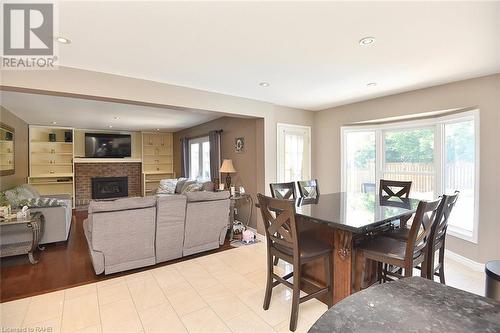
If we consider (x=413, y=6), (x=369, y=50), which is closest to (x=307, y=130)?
(x=369, y=50)

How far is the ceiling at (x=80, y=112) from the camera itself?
13.6ft

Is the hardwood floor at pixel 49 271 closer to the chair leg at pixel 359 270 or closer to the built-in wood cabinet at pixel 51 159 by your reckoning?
the chair leg at pixel 359 270

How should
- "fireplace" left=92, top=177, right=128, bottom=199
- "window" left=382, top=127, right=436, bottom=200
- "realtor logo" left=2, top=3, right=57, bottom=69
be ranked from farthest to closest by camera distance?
"fireplace" left=92, top=177, right=128, bottom=199 < "window" left=382, top=127, right=436, bottom=200 < "realtor logo" left=2, top=3, right=57, bottom=69

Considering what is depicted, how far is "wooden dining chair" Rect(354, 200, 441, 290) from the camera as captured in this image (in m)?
1.77

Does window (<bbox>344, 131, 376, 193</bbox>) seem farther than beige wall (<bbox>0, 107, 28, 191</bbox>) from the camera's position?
No

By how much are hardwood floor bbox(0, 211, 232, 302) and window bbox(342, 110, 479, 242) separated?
9.74 ft

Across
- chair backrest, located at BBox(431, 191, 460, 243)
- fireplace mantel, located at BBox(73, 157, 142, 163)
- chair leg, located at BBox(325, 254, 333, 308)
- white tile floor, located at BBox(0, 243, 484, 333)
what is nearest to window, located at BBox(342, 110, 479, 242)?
white tile floor, located at BBox(0, 243, 484, 333)

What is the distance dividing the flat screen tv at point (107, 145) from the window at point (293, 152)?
5814mm

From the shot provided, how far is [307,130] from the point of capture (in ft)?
16.9

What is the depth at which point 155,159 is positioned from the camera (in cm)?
859

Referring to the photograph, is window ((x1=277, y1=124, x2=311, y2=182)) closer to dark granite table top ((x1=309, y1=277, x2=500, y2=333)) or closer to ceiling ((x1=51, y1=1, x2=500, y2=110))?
ceiling ((x1=51, y1=1, x2=500, y2=110))

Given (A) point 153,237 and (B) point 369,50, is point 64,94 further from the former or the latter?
(B) point 369,50

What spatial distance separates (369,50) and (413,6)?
0.68 metres

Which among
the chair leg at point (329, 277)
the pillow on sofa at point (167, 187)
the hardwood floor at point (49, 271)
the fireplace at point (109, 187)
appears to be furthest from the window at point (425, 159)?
the fireplace at point (109, 187)
